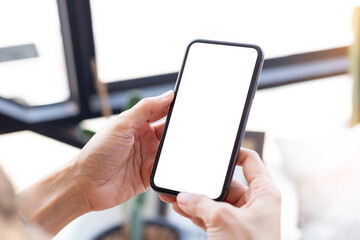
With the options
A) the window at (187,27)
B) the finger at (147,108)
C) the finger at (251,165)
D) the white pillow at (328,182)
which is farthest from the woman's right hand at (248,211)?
the window at (187,27)

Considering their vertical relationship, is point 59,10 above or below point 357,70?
above

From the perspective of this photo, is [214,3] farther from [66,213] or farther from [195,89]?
[66,213]

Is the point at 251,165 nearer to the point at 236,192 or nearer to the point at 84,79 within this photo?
the point at 236,192

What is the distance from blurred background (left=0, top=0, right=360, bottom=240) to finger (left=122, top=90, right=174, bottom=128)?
0.32m

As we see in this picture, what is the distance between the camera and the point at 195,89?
63 centimetres

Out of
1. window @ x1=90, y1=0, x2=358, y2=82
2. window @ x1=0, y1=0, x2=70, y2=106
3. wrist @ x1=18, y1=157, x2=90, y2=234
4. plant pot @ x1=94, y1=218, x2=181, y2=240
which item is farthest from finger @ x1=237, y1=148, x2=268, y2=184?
window @ x1=0, y1=0, x2=70, y2=106

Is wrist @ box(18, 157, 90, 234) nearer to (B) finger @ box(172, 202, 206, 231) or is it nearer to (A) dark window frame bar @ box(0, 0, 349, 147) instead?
(B) finger @ box(172, 202, 206, 231)

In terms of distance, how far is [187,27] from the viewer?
118 cm

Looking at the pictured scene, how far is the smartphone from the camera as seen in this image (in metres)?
0.60

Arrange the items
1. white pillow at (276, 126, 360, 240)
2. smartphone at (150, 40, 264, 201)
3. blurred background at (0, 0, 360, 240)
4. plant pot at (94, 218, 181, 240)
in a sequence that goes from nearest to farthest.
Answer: smartphone at (150, 40, 264, 201) → white pillow at (276, 126, 360, 240) → plant pot at (94, 218, 181, 240) → blurred background at (0, 0, 360, 240)

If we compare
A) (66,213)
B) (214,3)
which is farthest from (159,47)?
(66,213)

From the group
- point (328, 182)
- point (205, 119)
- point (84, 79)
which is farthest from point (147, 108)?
point (84, 79)

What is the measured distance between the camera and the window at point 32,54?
1061 millimetres

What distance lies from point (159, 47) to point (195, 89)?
599 millimetres
